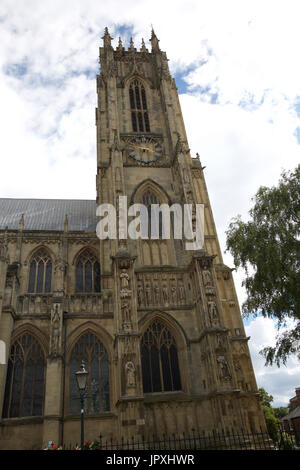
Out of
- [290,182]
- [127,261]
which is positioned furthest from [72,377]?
[290,182]

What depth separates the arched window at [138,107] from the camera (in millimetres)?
27969

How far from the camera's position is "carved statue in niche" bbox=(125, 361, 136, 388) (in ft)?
51.5

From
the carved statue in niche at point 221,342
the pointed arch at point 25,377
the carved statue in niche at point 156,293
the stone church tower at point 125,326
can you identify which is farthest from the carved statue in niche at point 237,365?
the pointed arch at point 25,377

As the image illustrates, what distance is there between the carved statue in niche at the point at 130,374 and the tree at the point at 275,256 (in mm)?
5823

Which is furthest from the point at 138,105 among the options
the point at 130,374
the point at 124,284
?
the point at 130,374

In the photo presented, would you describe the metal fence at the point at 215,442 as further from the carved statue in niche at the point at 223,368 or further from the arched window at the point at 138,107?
the arched window at the point at 138,107

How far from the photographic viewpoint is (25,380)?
18328 mm

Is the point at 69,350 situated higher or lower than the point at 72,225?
lower

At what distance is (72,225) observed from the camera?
27125 millimetres

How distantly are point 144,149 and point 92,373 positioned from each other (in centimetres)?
1582

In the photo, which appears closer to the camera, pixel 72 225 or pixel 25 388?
pixel 25 388

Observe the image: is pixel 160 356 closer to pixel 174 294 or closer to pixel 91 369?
pixel 174 294

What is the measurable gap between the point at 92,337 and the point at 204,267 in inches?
286

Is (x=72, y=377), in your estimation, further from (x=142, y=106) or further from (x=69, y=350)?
(x=142, y=106)
